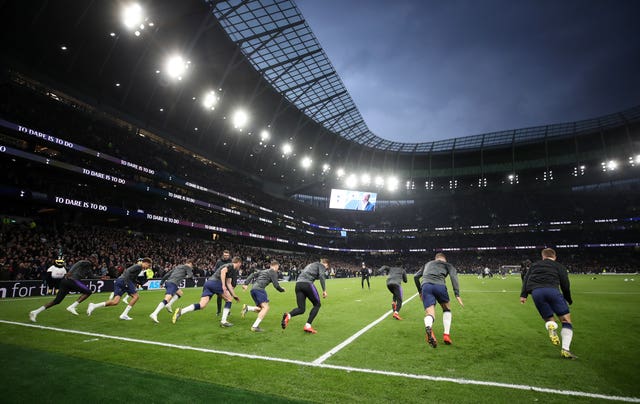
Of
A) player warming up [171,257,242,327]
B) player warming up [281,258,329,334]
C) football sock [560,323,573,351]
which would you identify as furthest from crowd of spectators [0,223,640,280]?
player warming up [171,257,242,327]

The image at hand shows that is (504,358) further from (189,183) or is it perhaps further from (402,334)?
(189,183)

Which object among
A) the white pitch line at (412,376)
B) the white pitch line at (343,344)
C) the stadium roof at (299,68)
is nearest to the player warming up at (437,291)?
the white pitch line at (343,344)

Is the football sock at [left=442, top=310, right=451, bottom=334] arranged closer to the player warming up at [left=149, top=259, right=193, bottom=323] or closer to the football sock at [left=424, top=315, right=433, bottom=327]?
the football sock at [left=424, top=315, right=433, bottom=327]

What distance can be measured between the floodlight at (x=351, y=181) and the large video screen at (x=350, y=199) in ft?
17.4

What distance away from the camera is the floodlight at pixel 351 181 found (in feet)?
212

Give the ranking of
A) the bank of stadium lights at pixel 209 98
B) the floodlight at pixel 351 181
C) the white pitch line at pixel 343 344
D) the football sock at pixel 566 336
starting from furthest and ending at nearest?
the floodlight at pixel 351 181
the bank of stadium lights at pixel 209 98
the football sock at pixel 566 336
the white pitch line at pixel 343 344

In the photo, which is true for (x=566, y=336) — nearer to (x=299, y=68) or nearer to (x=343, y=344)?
(x=343, y=344)

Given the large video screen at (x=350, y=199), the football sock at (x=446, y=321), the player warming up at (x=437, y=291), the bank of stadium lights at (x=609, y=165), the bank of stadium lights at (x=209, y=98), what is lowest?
the football sock at (x=446, y=321)

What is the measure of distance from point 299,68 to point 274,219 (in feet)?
85.0

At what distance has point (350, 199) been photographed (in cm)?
5941

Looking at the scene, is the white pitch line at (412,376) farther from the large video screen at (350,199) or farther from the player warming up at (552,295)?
the large video screen at (350,199)

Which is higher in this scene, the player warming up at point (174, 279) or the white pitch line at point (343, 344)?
the player warming up at point (174, 279)

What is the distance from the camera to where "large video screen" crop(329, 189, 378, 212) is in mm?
58781

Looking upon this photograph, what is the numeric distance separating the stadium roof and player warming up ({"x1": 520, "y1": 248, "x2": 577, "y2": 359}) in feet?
103
